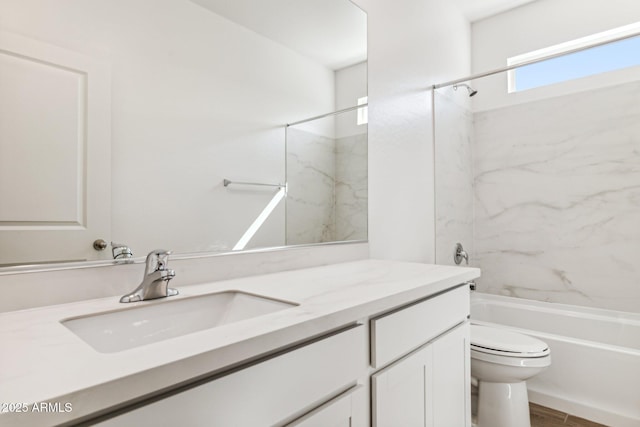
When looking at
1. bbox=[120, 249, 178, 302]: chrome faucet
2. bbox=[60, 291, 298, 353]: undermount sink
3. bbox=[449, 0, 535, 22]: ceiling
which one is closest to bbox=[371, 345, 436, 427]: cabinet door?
bbox=[60, 291, 298, 353]: undermount sink

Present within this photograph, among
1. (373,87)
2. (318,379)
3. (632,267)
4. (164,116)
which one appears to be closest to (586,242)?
(632,267)

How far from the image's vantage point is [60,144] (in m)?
0.84

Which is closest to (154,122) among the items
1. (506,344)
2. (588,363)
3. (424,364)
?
(424,364)

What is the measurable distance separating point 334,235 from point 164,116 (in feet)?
2.82

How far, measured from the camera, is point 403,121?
6.58 ft

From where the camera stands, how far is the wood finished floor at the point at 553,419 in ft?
6.03

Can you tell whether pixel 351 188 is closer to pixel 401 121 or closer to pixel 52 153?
pixel 401 121

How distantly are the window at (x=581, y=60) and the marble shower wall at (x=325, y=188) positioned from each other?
156 cm

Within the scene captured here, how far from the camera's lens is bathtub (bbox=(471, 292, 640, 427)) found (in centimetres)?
177

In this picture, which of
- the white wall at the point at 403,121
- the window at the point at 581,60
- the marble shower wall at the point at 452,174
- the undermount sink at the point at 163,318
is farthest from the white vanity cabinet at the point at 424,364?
the window at the point at 581,60

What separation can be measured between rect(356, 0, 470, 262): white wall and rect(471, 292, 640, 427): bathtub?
852 millimetres

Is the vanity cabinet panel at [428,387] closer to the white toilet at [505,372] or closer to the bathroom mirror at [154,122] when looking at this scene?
the white toilet at [505,372]

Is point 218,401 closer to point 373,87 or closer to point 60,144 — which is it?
point 60,144

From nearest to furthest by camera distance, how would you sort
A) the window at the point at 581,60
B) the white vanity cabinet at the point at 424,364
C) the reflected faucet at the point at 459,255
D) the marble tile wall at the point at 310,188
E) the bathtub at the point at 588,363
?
1. the white vanity cabinet at the point at 424,364
2. the marble tile wall at the point at 310,188
3. the bathtub at the point at 588,363
4. the window at the point at 581,60
5. the reflected faucet at the point at 459,255
